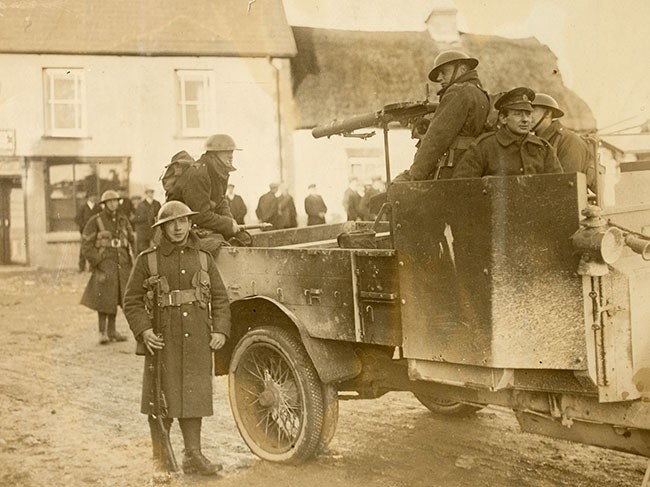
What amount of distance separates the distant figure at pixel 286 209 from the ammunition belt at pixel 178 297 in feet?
36.7

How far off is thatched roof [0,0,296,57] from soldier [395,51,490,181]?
37.4ft

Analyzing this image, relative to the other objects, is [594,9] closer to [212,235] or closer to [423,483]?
[212,235]

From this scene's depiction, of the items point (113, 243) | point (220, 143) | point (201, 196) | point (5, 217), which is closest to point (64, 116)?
point (5, 217)

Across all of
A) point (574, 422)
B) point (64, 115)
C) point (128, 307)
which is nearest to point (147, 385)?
point (128, 307)

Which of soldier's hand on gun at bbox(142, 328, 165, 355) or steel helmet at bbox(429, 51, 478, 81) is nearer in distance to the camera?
steel helmet at bbox(429, 51, 478, 81)

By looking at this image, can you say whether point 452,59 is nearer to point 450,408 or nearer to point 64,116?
point 450,408

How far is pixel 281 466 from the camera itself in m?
4.73

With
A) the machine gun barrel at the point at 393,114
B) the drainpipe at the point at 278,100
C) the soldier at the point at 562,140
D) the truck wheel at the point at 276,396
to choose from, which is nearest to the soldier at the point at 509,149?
the machine gun barrel at the point at 393,114

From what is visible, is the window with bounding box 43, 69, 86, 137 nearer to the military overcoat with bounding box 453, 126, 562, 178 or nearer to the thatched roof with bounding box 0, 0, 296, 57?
the thatched roof with bounding box 0, 0, 296, 57

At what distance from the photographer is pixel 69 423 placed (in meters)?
5.76

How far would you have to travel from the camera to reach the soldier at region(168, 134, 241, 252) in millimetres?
5504

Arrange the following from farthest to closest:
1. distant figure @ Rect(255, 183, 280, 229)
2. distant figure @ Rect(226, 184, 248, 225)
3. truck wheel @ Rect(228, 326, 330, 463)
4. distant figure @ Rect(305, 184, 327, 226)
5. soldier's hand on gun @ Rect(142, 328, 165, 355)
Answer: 1. distant figure @ Rect(305, 184, 327, 226)
2. distant figure @ Rect(255, 183, 280, 229)
3. distant figure @ Rect(226, 184, 248, 225)
4. soldier's hand on gun @ Rect(142, 328, 165, 355)
5. truck wheel @ Rect(228, 326, 330, 463)

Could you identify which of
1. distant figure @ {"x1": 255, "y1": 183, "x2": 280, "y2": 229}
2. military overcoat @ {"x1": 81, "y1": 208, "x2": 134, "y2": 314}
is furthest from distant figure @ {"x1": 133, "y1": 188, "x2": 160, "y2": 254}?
military overcoat @ {"x1": 81, "y1": 208, "x2": 134, "y2": 314}

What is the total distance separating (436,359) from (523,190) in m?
0.92
